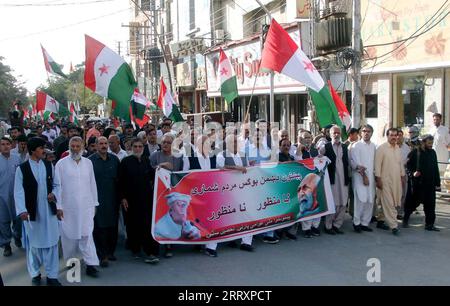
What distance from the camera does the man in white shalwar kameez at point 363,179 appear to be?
846 cm

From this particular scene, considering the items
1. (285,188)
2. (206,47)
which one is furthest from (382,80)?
(206,47)

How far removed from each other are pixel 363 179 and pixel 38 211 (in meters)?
5.07

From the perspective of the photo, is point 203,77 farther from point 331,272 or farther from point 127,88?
point 331,272

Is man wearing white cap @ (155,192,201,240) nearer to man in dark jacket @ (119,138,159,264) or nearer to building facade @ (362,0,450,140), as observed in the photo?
man in dark jacket @ (119,138,159,264)

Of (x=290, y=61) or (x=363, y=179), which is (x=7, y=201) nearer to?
(x=290, y=61)

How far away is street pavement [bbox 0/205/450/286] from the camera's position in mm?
6059

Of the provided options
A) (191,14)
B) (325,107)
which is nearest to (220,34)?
(191,14)

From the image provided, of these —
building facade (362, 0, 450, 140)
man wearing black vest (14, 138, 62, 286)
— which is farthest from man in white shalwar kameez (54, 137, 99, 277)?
building facade (362, 0, 450, 140)

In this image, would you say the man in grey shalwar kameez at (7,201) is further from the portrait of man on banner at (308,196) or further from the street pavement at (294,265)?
the portrait of man on banner at (308,196)

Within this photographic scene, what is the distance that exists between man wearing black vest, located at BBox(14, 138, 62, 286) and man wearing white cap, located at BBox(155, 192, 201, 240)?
1.44m

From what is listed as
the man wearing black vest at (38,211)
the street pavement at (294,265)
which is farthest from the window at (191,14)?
the man wearing black vest at (38,211)

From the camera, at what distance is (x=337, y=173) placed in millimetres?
8641

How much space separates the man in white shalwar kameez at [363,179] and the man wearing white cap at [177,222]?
293cm
